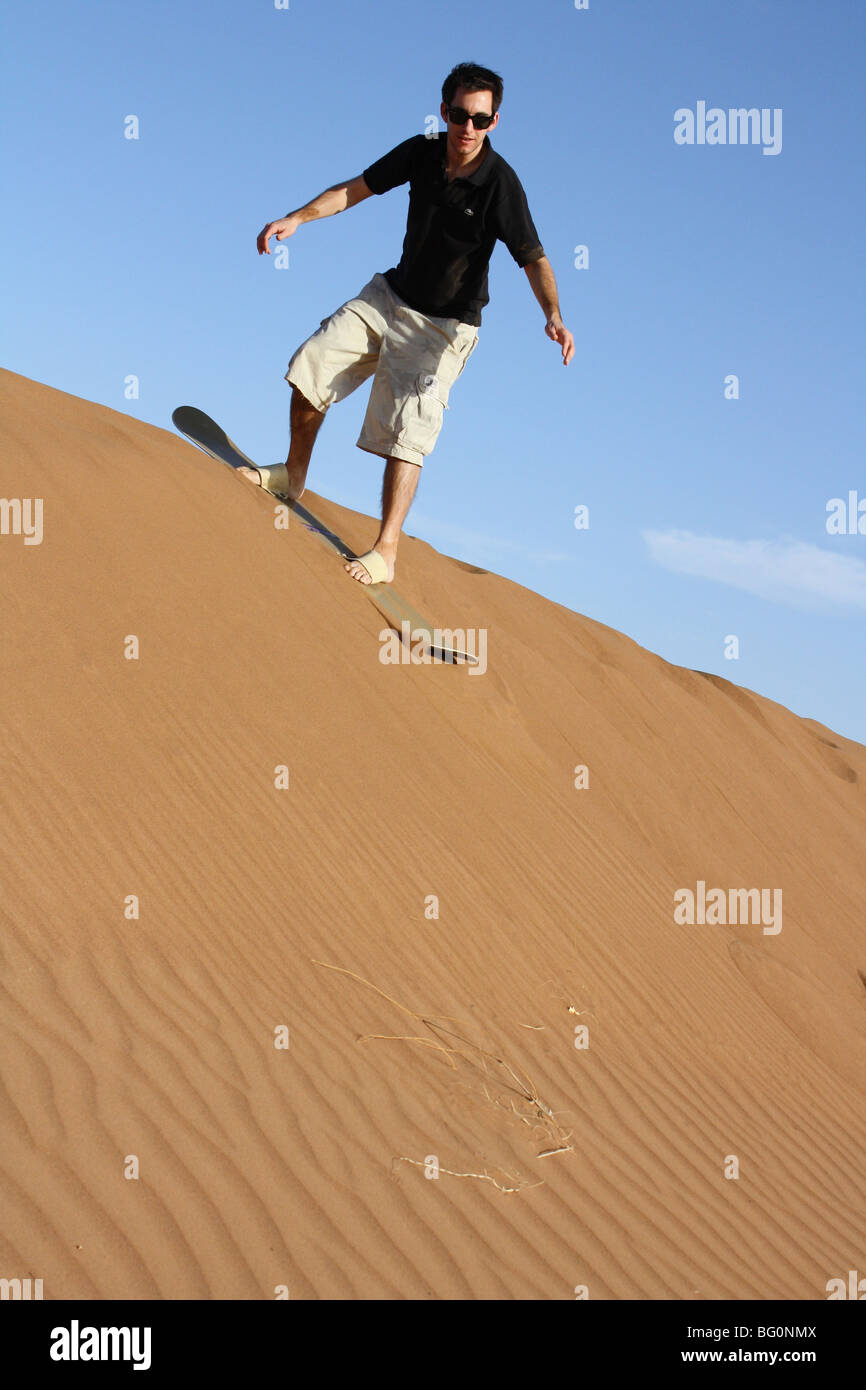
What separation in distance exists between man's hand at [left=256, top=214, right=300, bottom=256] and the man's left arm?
1214 millimetres

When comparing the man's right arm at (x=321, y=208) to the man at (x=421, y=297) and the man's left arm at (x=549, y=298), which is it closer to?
the man at (x=421, y=297)

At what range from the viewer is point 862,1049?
6430 mm

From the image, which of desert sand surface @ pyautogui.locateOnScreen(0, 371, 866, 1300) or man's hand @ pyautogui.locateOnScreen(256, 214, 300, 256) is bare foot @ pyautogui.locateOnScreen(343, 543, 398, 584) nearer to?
desert sand surface @ pyautogui.locateOnScreen(0, 371, 866, 1300)

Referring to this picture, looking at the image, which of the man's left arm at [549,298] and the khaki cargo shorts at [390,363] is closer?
the man's left arm at [549,298]

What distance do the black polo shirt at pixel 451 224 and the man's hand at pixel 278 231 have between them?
0.54 m

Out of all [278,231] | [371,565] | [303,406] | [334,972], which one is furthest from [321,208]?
[334,972]

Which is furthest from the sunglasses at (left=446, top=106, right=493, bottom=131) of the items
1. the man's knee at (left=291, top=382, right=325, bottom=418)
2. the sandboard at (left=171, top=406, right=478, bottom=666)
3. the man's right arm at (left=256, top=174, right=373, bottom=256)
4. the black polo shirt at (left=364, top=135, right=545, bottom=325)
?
the sandboard at (left=171, top=406, right=478, bottom=666)

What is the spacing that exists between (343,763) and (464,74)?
3.46m

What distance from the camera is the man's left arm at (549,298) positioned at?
559 cm

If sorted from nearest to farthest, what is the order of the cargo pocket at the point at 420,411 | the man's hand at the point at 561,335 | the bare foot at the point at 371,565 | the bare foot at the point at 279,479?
the man's hand at the point at 561,335 < the cargo pocket at the point at 420,411 < the bare foot at the point at 371,565 < the bare foot at the point at 279,479

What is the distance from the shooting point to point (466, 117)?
18.5 ft

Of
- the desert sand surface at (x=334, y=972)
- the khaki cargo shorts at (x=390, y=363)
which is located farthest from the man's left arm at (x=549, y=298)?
the desert sand surface at (x=334, y=972)
